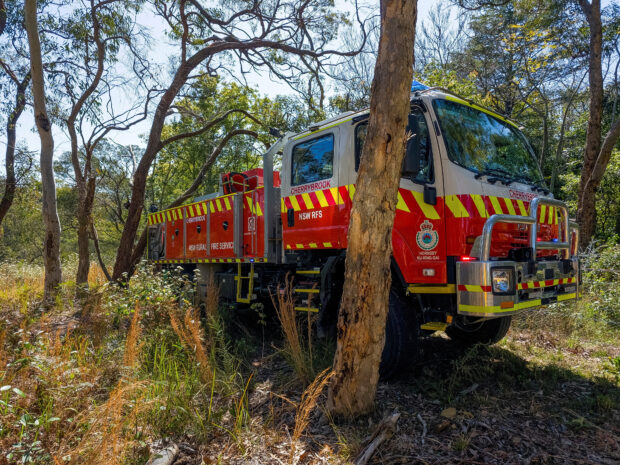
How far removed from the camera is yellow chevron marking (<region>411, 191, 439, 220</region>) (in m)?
3.92

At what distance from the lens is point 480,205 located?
12.5ft

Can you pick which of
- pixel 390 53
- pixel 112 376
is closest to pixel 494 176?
pixel 390 53

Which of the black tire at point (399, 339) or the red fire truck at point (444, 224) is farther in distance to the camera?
the black tire at point (399, 339)

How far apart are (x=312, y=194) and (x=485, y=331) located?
260cm

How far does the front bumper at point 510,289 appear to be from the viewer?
337cm

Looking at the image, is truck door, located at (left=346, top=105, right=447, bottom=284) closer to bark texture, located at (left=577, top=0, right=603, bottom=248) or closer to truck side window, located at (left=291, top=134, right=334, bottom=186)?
truck side window, located at (left=291, top=134, right=334, bottom=186)

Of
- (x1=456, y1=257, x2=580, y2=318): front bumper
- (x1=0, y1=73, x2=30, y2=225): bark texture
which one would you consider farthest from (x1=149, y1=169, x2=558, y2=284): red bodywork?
(x1=0, y1=73, x2=30, y2=225): bark texture

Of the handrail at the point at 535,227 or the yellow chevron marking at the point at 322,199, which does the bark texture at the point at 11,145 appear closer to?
the yellow chevron marking at the point at 322,199

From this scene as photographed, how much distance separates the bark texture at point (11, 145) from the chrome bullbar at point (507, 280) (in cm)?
1274

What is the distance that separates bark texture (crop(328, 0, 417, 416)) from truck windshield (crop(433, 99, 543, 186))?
127cm

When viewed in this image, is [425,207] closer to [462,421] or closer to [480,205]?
[480,205]

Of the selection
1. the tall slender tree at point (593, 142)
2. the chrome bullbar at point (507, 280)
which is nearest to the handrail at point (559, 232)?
the chrome bullbar at point (507, 280)

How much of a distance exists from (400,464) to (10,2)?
1334 centimetres

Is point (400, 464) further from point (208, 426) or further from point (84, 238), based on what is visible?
point (84, 238)
